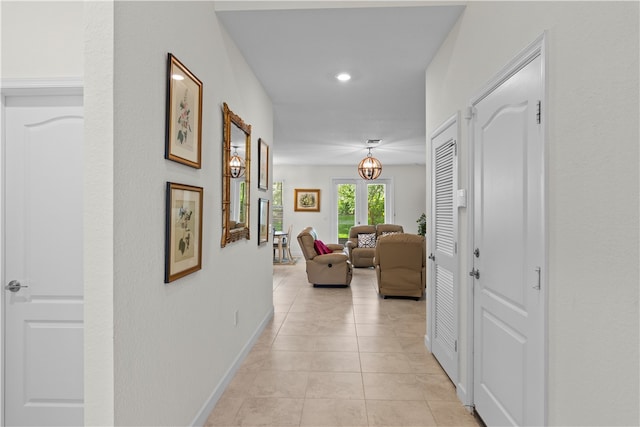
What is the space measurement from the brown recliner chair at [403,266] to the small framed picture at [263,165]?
89.1 inches

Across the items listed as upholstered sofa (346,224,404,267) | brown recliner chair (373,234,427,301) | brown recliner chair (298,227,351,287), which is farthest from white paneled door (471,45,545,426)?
upholstered sofa (346,224,404,267)

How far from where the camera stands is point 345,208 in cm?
1027

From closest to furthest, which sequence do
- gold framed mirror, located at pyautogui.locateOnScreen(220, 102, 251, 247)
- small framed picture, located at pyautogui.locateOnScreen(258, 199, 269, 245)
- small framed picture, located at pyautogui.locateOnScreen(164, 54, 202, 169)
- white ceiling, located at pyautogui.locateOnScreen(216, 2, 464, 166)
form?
small framed picture, located at pyautogui.locateOnScreen(164, 54, 202, 169), white ceiling, located at pyautogui.locateOnScreen(216, 2, 464, 166), gold framed mirror, located at pyautogui.locateOnScreen(220, 102, 251, 247), small framed picture, located at pyautogui.locateOnScreen(258, 199, 269, 245)

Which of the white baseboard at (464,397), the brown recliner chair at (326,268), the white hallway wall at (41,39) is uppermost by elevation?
the white hallway wall at (41,39)

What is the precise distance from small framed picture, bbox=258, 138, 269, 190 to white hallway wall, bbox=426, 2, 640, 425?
265cm

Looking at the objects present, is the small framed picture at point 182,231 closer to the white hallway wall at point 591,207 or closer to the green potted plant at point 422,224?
the white hallway wall at point 591,207

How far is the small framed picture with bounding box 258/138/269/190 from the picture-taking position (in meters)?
3.84

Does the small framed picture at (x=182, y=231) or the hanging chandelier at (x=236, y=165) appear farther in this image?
the hanging chandelier at (x=236, y=165)

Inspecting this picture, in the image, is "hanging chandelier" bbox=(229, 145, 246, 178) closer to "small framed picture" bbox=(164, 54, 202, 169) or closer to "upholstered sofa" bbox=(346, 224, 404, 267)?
"small framed picture" bbox=(164, 54, 202, 169)

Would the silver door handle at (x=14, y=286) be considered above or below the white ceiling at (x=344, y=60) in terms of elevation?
below

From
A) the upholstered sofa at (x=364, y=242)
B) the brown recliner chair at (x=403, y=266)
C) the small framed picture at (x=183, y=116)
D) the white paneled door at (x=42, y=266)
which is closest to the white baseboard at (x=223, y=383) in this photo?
the white paneled door at (x=42, y=266)

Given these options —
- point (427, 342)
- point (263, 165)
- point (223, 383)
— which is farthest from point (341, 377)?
point (263, 165)

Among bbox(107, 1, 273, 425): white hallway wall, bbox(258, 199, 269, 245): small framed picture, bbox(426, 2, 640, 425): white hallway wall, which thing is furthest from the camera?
bbox(258, 199, 269, 245): small framed picture

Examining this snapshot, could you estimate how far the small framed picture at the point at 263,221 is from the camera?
383cm
